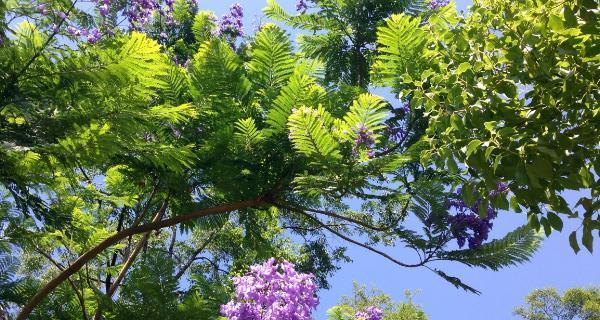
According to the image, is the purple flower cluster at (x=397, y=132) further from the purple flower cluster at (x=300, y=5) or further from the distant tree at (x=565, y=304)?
the distant tree at (x=565, y=304)

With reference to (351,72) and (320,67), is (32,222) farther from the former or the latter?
(351,72)

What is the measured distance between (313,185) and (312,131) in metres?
0.49

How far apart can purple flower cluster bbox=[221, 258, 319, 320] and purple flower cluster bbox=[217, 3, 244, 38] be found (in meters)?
4.40

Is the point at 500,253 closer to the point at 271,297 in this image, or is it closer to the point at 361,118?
Answer: the point at 361,118

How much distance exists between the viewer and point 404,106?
201 inches

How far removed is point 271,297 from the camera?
5.55m

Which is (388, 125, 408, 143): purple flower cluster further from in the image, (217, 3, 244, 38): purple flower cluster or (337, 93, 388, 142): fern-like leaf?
(217, 3, 244, 38): purple flower cluster

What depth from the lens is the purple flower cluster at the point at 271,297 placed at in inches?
214

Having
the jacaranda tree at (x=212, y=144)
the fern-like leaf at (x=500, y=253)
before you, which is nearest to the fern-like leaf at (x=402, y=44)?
the jacaranda tree at (x=212, y=144)

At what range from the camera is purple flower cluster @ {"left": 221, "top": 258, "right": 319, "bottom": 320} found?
17.8 ft

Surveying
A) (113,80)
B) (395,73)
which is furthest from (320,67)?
(113,80)

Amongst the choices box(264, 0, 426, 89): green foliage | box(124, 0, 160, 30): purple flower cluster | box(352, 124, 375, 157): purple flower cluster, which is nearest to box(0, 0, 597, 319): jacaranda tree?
box(352, 124, 375, 157): purple flower cluster

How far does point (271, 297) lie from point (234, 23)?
4864 millimetres

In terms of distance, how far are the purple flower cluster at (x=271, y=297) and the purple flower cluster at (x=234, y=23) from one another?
440 cm
